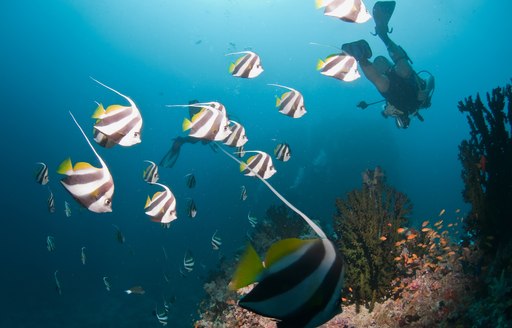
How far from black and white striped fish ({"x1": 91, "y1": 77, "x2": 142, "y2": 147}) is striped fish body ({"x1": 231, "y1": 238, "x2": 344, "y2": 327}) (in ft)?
7.77

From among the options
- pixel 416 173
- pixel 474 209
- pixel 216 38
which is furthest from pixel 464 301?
pixel 216 38

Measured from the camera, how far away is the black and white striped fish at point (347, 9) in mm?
3822

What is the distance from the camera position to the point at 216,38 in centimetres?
10675

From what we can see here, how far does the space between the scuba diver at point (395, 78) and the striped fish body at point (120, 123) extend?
6.80 m

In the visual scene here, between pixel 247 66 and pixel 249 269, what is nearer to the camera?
pixel 249 269

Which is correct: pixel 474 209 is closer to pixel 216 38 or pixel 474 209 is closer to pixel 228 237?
pixel 228 237

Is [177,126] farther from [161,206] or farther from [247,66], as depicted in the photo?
[161,206]

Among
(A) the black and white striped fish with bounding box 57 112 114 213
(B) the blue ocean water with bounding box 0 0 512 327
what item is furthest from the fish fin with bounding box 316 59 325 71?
(B) the blue ocean water with bounding box 0 0 512 327

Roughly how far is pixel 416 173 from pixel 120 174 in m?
77.5

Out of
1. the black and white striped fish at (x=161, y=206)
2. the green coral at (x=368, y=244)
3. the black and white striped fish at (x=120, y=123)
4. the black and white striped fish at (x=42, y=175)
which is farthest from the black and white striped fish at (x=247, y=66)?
the black and white striped fish at (x=42, y=175)

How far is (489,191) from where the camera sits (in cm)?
527

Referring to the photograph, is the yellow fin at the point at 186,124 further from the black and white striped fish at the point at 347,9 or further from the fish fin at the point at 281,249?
the fish fin at the point at 281,249

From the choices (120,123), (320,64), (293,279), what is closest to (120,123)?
(120,123)

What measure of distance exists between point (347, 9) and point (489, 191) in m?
3.88
